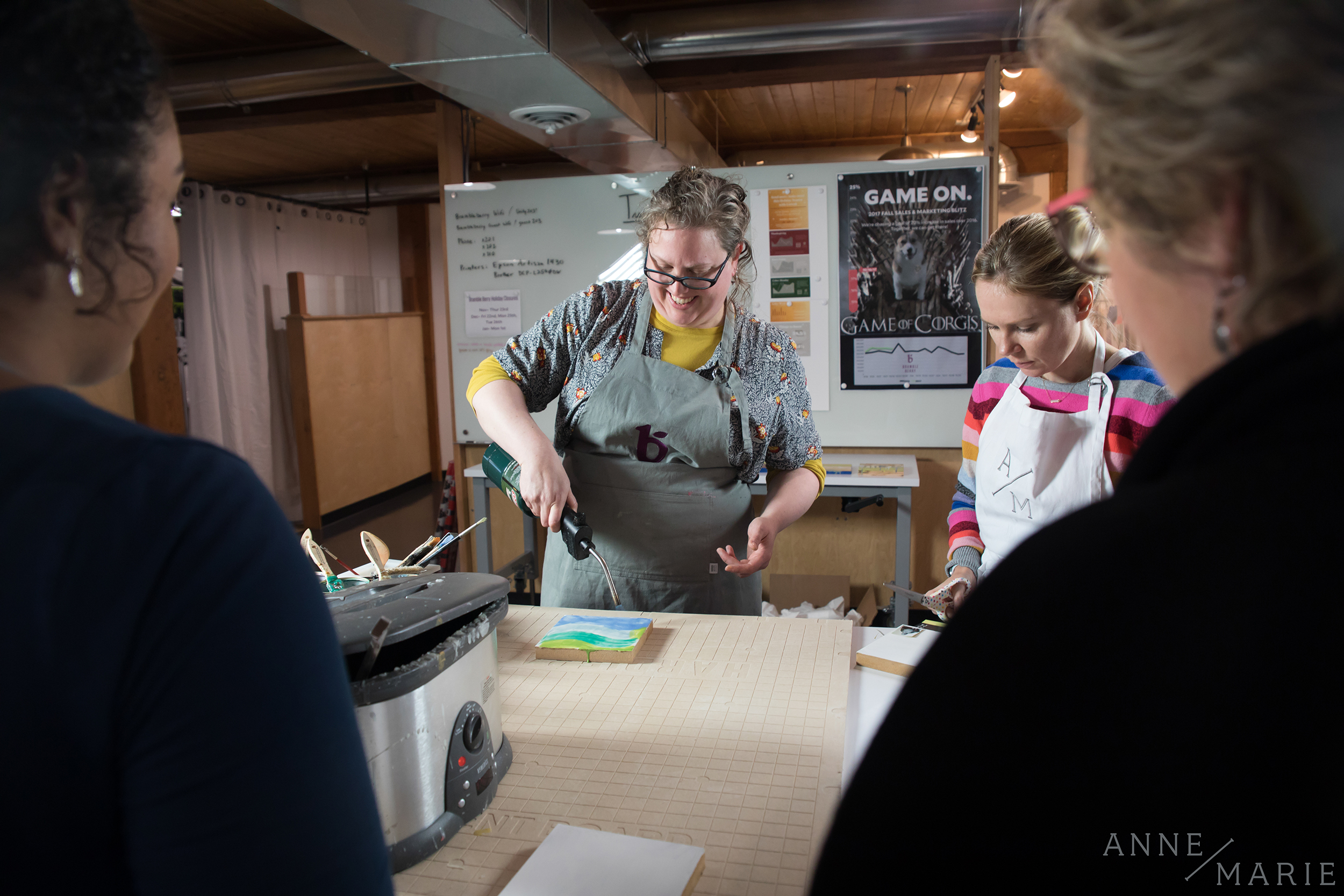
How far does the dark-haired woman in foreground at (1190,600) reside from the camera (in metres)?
0.33

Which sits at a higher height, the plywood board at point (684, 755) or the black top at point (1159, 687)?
the black top at point (1159, 687)

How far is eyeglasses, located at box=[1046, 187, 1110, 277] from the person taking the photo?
1.81 ft

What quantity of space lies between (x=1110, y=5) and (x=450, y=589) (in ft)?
2.83

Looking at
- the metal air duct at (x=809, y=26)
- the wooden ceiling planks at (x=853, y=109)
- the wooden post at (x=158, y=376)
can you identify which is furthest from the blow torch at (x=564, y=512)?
the wooden post at (x=158, y=376)

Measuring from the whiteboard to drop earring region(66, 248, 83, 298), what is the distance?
3203 mm

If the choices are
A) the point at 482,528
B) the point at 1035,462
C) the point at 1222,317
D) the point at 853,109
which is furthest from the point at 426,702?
the point at 853,109

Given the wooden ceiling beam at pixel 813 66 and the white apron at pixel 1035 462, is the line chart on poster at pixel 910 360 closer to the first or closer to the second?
the wooden ceiling beam at pixel 813 66

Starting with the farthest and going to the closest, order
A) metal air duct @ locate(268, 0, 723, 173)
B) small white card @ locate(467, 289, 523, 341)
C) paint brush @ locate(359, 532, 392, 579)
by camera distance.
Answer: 1. small white card @ locate(467, 289, 523, 341)
2. metal air duct @ locate(268, 0, 723, 173)
3. paint brush @ locate(359, 532, 392, 579)

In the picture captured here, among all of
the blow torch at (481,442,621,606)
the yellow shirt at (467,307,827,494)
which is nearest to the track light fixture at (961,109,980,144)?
the yellow shirt at (467,307,827,494)

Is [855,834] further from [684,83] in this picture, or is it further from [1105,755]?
[684,83]

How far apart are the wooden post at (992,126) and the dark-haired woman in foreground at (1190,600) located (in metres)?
3.39

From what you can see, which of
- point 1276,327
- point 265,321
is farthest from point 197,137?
point 1276,327

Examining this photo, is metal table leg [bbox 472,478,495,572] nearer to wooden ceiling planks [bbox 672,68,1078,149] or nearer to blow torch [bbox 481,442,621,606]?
blow torch [bbox 481,442,621,606]

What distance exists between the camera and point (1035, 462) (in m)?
1.58
